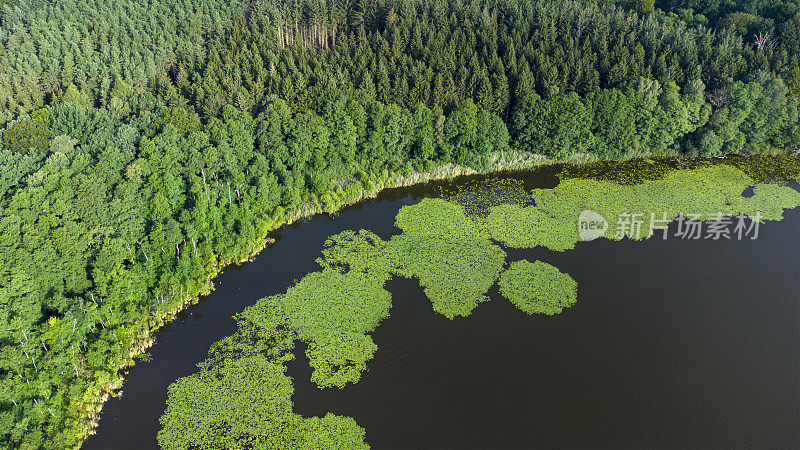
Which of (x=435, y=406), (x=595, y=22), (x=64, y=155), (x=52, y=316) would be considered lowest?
(x=435, y=406)

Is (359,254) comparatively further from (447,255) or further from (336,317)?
(336,317)

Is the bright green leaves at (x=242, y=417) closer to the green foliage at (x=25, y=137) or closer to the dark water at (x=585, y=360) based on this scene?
the dark water at (x=585, y=360)

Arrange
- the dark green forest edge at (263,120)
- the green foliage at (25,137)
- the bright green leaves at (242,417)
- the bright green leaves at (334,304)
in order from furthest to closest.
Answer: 1. the green foliage at (25,137)
2. the bright green leaves at (334,304)
3. the dark green forest edge at (263,120)
4. the bright green leaves at (242,417)

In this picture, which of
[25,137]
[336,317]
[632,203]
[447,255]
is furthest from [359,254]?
[25,137]

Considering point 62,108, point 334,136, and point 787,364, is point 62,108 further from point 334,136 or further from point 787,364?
point 787,364

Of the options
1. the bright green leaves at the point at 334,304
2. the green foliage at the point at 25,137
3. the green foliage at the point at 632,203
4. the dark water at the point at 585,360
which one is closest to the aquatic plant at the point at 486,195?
the green foliage at the point at 632,203

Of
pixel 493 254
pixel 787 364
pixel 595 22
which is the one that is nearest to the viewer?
pixel 787 364

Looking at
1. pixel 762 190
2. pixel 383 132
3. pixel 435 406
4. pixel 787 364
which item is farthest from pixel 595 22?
pixel 435 406
